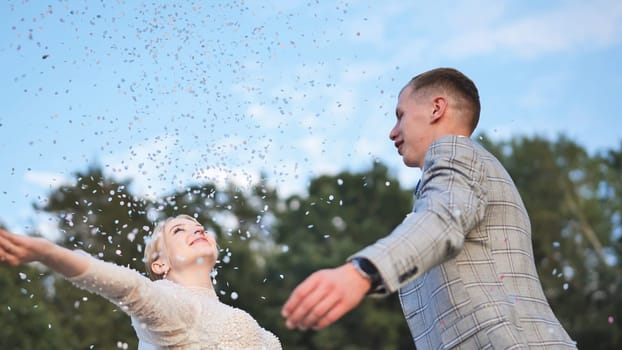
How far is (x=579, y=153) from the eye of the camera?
4178 centimetres

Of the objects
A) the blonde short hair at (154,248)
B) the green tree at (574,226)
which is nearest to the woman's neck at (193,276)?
the blonde short hair at (154,248)

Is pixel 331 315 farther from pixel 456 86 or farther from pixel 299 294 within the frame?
pixel 456 86

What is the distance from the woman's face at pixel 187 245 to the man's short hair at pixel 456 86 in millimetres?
1662

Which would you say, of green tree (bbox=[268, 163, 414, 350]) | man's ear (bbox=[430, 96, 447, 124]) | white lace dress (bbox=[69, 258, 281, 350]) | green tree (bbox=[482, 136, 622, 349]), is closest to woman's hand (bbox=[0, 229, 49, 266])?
white lace dress (bbox=[69, 258, 281, 350])

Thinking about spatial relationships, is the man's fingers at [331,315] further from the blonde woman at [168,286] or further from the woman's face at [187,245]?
the woman's face at [187,245]

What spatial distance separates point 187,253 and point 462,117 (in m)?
1.95

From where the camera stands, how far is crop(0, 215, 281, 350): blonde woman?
3332mm

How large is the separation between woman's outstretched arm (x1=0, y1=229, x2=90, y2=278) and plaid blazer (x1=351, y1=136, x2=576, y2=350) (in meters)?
1.48

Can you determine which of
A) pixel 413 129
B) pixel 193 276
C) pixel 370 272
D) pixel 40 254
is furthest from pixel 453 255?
pixel 193 276

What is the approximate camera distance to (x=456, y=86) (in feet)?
13.9

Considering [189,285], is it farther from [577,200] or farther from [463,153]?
[577,200]

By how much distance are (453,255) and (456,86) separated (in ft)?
4.72

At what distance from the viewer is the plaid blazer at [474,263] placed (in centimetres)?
313

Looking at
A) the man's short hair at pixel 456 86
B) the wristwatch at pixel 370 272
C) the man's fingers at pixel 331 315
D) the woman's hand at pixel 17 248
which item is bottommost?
the man's fingers at pixel 331 315
